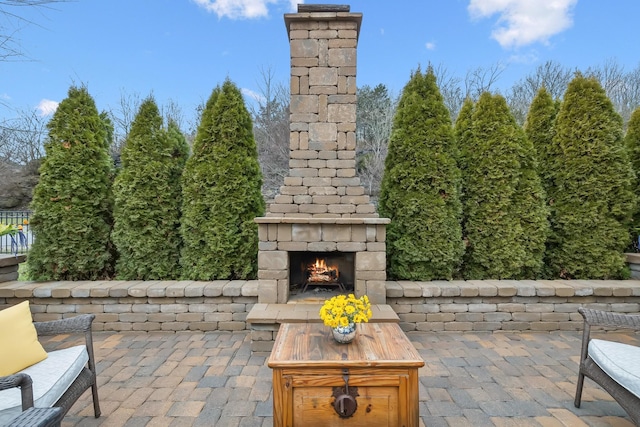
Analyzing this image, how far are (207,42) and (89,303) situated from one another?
905 centimetres

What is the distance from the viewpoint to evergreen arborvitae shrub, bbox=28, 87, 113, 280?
404 cm

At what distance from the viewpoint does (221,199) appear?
408 cm

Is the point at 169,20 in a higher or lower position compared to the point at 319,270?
higher

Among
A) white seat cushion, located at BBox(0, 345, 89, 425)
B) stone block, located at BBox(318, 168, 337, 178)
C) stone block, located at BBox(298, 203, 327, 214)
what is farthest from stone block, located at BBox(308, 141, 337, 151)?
white seat cushion, located at BBox(0, 345, 89, 425)

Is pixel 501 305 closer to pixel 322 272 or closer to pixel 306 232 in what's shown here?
pixel 322 272

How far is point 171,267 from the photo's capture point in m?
4.23

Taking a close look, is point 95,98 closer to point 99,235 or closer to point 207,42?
point 99,235

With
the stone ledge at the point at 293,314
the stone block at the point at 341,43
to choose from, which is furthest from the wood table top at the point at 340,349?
the stone block at the point at 341,43

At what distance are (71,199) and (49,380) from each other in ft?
10.1

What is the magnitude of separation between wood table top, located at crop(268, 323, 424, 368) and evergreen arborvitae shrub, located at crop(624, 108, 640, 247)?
4270 millimetres

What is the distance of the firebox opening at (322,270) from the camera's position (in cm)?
414

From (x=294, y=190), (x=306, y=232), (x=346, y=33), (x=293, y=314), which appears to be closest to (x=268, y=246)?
(x=306, y=232)

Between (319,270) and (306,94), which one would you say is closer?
(306,94)

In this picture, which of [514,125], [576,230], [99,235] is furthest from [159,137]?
[576,230]
